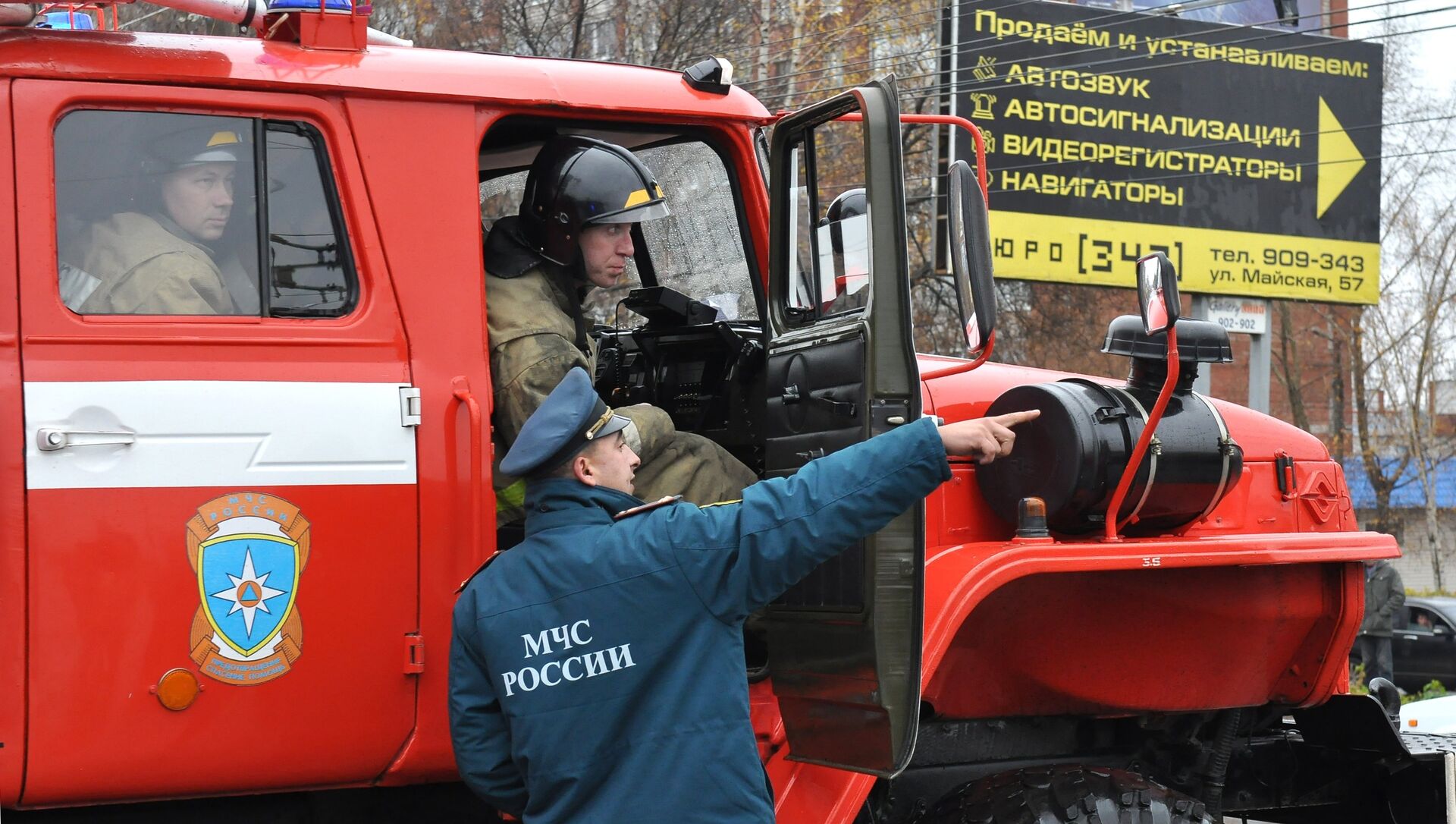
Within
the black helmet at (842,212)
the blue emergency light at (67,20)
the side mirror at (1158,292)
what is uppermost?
the blue emergency light at (67,20)

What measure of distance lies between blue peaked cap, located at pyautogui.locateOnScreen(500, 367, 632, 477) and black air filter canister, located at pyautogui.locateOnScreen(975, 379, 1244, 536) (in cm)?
134

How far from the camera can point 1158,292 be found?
357 cm

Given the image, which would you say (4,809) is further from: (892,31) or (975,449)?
(892,31)

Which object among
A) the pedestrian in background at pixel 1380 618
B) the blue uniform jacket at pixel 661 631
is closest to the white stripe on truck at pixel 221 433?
the blue uniform jacket at pixel 661 631

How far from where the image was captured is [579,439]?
2.97m

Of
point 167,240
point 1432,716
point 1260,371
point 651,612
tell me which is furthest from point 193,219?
point 1260,371

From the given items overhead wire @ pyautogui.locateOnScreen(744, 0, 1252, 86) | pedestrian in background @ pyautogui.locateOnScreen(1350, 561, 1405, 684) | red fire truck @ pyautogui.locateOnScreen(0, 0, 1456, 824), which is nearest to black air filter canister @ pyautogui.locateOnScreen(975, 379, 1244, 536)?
red fire truck @ pyautogui.locateOnScreen(0, 0, 1456, 824)

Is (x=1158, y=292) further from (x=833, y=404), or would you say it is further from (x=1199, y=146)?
(x=1199, y=146)

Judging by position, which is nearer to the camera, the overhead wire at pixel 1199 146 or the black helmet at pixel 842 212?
the black helmet at pixel 842 212

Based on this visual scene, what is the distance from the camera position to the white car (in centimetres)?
693

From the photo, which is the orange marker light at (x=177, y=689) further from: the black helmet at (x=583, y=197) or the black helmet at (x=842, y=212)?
the black helmet at (x=842, y=212)

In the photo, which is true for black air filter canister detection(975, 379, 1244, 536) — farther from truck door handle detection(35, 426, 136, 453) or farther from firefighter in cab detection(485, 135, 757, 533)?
truck door handle detection(35, 426, 136, 453)

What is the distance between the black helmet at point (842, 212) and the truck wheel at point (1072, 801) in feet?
4.68

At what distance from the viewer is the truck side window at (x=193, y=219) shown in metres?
3.21
